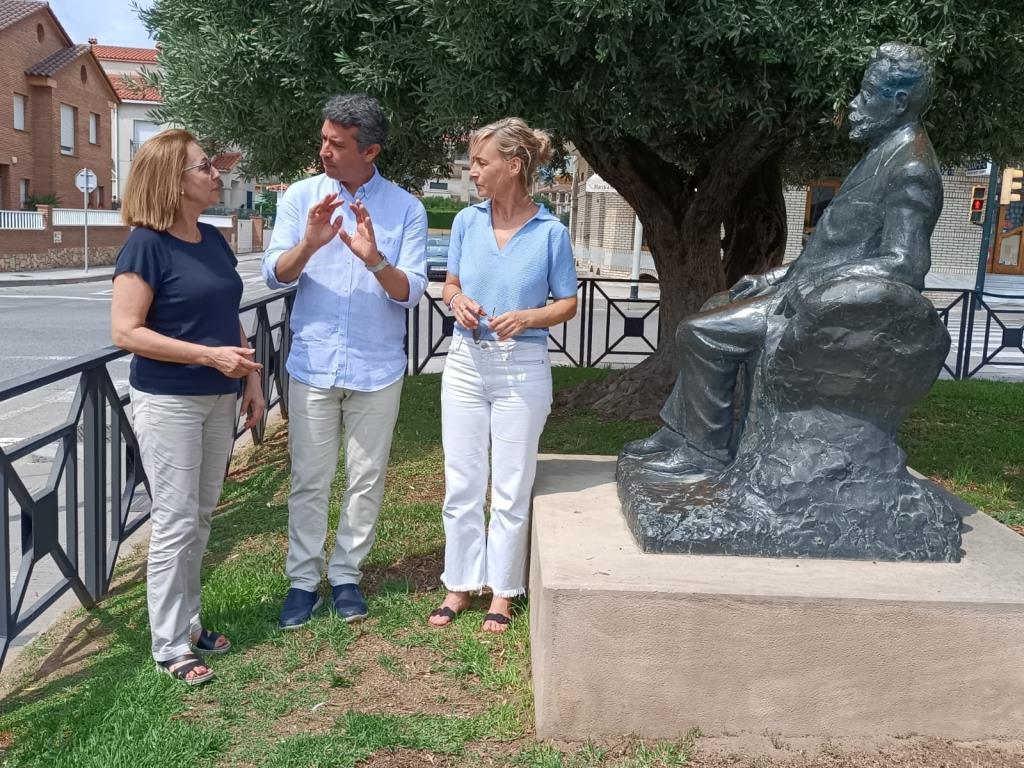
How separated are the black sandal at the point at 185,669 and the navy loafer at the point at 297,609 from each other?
0.46 metres

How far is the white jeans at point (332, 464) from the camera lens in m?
3.77

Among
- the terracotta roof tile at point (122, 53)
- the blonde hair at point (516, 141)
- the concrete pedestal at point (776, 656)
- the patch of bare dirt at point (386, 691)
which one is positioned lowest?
the patch of bare dirt at point (386, 691)

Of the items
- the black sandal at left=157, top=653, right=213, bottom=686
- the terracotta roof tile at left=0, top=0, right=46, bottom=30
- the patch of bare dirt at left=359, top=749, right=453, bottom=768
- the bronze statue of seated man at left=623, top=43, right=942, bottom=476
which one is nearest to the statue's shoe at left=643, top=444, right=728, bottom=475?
the bronze statue of seated man at left=623, top=43, right=942, bottom=476

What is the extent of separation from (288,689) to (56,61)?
3872cm

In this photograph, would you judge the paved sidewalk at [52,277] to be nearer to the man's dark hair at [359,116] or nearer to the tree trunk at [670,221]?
the tree trunk at [670,221]

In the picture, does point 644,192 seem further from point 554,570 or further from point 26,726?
point 26,726

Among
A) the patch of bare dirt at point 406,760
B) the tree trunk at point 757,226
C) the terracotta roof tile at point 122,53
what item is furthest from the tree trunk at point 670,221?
the terracotta roof tile at point 122,53

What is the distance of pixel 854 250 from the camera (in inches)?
142

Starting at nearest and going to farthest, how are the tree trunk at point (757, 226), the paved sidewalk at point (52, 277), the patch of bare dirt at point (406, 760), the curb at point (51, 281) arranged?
the patch of bare dirt at point (406, 760), the tree trunk at point (757, 226), the curb at point (51, 281), the paved sidewalk at point (52, 277)

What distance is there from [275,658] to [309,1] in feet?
11.9

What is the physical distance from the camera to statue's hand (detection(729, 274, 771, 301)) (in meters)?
4.11

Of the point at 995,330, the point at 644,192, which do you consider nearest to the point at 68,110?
the point at 995,330

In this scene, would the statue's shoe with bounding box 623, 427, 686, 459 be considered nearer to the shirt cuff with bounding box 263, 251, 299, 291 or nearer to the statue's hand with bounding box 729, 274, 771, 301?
the statue's hand with bounding box 729, 274, 771, 301

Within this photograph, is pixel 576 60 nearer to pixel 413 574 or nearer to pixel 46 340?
pixel 413 574
